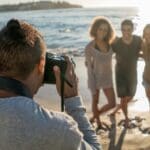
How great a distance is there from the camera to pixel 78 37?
27.4 m

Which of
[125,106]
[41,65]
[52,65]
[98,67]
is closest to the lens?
[41,65]

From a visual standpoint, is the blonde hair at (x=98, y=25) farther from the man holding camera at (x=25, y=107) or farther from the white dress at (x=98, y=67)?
the man holding camera at (x=25, y=107)

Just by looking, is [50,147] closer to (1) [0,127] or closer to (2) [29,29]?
(1) [0,127]

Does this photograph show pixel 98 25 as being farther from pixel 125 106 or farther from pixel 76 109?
pixel 76 109

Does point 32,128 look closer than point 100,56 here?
Yes

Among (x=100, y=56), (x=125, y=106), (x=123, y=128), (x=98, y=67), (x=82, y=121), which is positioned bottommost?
(x=123, y=128)

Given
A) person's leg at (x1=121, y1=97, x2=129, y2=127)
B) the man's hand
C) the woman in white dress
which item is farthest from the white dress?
the man's hand

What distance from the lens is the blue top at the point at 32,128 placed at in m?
1.95

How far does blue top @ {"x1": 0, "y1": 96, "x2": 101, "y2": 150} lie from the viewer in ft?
Answer: 6.40

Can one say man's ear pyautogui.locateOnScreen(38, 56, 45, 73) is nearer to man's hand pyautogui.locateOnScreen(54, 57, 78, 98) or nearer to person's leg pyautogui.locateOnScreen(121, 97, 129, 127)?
man's hand pyautogui.locateOnScreen(54, 57, 78, 98)

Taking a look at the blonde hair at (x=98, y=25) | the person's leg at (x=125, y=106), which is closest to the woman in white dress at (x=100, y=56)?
the blonde hair at (x=98, y=25)

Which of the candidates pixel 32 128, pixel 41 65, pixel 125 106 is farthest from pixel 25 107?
pixel 125 106

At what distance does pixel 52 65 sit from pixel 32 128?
0.34 m

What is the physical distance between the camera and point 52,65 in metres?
2.21
